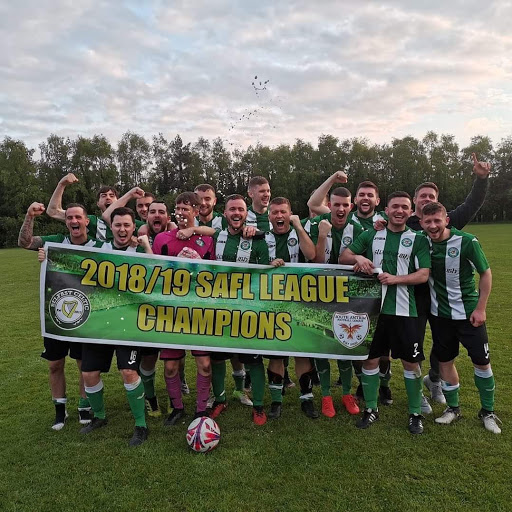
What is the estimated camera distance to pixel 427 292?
14.6 feet

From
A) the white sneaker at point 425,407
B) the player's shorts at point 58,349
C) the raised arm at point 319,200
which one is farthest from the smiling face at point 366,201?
the player's shorts at point 58,349

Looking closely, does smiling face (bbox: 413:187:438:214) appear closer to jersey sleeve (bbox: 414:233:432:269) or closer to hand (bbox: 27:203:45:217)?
jersey sleeve (bbox: 414:233:432:269)

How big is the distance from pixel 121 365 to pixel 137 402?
0.42m

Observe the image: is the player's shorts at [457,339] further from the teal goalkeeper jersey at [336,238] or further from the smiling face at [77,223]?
the smiling face at [77,223]

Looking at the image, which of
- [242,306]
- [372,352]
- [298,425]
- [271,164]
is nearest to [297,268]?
[242,306]

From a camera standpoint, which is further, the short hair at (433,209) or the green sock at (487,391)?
the green sock at (487,391)

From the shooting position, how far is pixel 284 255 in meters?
4.73

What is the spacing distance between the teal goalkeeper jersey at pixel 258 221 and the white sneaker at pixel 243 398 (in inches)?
82.9

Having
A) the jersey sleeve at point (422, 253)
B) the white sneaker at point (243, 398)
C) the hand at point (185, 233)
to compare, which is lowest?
the white sneaker at point (243, 398)

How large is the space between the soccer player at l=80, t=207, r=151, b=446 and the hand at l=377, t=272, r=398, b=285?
2522mm

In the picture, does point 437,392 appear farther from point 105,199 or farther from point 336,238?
point 105,199

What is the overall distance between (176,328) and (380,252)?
7.63 ft

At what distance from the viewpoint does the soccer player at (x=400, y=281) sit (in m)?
4.25

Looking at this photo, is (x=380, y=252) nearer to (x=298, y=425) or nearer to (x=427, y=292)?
(x=427, y=292)
